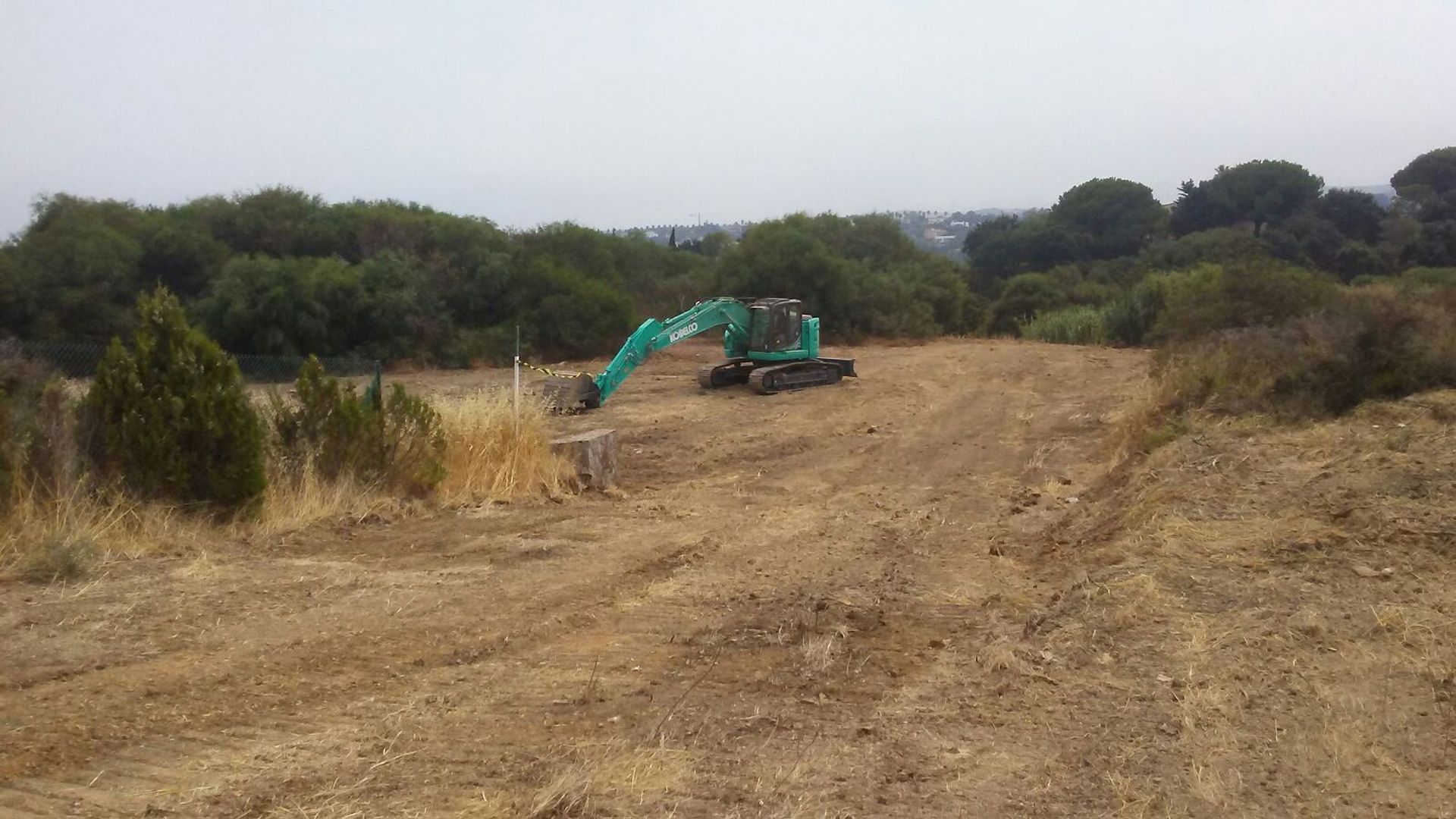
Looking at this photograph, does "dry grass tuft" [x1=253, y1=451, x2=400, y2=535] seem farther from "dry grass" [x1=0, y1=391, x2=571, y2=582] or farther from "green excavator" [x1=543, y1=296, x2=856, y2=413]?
"green excavator" [x1=543, y1=296, x2=856, y2=413]

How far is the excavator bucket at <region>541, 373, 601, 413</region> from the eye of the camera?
18.2 metres

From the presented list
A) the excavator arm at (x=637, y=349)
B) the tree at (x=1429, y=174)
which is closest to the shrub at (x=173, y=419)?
the excavator arm at (x=637, y=349)

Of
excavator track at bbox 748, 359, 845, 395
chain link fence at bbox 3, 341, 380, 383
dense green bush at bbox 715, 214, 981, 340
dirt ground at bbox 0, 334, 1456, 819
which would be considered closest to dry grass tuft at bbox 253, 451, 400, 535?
dirt ground at bbox 0, 334, 1456, 819

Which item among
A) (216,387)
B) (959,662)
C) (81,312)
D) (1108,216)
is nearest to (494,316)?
(81,312)

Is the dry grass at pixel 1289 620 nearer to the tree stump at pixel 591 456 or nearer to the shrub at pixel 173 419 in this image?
the tree stump at pixel 591 456

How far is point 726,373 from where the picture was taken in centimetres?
2191

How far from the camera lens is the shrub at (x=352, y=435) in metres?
10.4

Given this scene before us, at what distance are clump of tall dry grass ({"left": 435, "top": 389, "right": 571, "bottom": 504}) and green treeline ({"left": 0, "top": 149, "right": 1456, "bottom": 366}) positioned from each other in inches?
436

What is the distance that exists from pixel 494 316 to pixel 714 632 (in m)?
23.2

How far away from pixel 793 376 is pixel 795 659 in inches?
604

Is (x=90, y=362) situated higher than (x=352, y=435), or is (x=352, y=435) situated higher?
(x=90, y=362)

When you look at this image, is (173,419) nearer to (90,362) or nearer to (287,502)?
(287,502)

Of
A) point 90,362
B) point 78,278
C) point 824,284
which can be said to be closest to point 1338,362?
point 90,362

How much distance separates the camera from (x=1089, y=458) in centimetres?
1423
